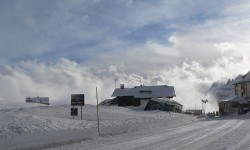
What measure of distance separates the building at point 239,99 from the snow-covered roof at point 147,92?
13034 mm

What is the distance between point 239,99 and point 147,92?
22055mm

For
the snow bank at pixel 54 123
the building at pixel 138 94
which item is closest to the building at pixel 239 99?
the building at pixel 138 94

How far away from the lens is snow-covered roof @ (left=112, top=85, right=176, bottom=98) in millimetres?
109312

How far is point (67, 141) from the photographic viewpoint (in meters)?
29.1

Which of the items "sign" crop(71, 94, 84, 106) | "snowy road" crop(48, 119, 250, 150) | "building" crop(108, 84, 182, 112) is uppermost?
"building" crop(108, 84, 182, 112)

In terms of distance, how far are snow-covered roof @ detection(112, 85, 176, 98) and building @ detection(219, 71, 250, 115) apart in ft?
42.8

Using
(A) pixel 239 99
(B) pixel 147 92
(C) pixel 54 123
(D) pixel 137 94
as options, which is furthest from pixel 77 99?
(B) pixel 147 92

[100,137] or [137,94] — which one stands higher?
[137,94]

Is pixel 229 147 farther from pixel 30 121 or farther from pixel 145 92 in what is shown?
pixel 145 92

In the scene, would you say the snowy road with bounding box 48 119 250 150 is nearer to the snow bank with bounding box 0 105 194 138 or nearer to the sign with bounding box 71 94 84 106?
the snow bank with bounding box 0 105 194 138

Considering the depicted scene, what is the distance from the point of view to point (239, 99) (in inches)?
4013

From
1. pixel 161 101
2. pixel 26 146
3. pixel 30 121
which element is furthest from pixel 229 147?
pixel 161 101

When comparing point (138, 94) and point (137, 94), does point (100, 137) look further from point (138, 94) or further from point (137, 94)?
point (138, 94)

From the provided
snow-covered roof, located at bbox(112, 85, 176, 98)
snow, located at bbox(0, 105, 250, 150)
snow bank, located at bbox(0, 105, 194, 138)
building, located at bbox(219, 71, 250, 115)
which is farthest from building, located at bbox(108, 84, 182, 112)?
snow, located at bbox(0, 105, 250, 150)
